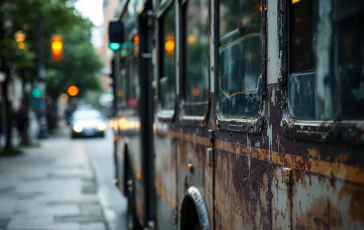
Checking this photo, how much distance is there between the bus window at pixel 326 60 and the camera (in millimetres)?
1771

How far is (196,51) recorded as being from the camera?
3.95 metres

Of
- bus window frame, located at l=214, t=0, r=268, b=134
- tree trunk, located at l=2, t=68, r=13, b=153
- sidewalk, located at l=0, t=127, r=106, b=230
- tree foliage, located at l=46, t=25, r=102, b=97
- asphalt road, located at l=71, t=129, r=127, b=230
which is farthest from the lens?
tree foliage, located at l=46, t=25, r=102, b=97

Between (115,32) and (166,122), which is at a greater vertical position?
(115,32)

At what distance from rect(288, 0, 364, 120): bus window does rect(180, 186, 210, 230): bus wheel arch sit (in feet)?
4.59

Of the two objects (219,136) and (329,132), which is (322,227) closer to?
(329,132)

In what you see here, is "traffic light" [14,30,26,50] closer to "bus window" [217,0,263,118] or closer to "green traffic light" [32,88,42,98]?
"green traffic light" [32,88,42,98]

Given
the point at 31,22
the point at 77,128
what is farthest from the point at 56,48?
the point at 77,128

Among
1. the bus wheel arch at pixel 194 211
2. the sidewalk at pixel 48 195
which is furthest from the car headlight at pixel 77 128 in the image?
the bus wheel arch at pixel 194 211

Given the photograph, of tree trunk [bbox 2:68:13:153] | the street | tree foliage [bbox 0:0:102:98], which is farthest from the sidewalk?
tree foliage [bbox 0:0:102:98]

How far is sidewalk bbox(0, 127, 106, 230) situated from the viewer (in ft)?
27.2

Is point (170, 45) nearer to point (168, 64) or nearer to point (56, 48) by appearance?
point (168, 64)

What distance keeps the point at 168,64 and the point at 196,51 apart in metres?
0.78

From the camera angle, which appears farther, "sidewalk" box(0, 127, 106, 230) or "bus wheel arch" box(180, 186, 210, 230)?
"sidewalk" box(0, 127, 106, 230)

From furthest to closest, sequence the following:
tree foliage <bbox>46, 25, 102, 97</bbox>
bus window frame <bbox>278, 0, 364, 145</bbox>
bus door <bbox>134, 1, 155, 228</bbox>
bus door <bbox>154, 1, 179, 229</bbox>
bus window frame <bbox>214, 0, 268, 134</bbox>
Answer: tree foliage <bbox>46, 25, 102, 97</bbox> → bus door <bbox>134, 1, 155, 228</bbox> → bus door <bbox>154, 1, 179, 229</bbox> → bus window frame <bbox>214, 0, 268, 134</bbox> → bus window frame <bbox>278, 0, 364, 145</bbox>
